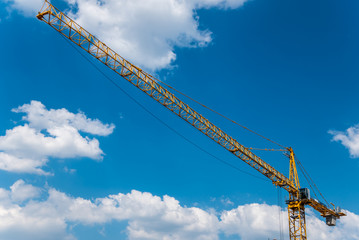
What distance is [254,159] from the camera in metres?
75.9

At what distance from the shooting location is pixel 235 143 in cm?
7325

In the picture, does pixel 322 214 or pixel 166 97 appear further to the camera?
pixel 322 214

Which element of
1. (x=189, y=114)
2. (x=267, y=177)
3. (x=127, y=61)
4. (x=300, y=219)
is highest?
(x=127, y=61)

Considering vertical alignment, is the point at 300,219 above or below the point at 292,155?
below

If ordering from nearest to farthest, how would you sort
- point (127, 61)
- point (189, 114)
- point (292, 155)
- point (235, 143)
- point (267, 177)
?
1. point (127, 61)
2. point (189, 114)
3. point (235, 143)
4. point (267, 177)
5. point (292, 155)

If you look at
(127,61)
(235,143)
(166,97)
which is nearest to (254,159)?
(235,143)

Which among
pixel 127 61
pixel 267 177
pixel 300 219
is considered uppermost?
pixel 127 61

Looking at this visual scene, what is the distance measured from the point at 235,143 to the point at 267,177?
12649 mm

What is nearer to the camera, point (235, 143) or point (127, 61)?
point (127, 61)

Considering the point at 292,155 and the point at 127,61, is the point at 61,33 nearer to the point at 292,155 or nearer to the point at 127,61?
the point at 127,61

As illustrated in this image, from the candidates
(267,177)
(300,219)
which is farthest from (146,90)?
(300,219)

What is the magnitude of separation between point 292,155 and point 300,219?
49.7ft

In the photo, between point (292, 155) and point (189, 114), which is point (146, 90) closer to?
point (189, 114)

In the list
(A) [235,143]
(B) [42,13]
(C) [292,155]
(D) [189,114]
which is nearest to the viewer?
(B) [42,13]
